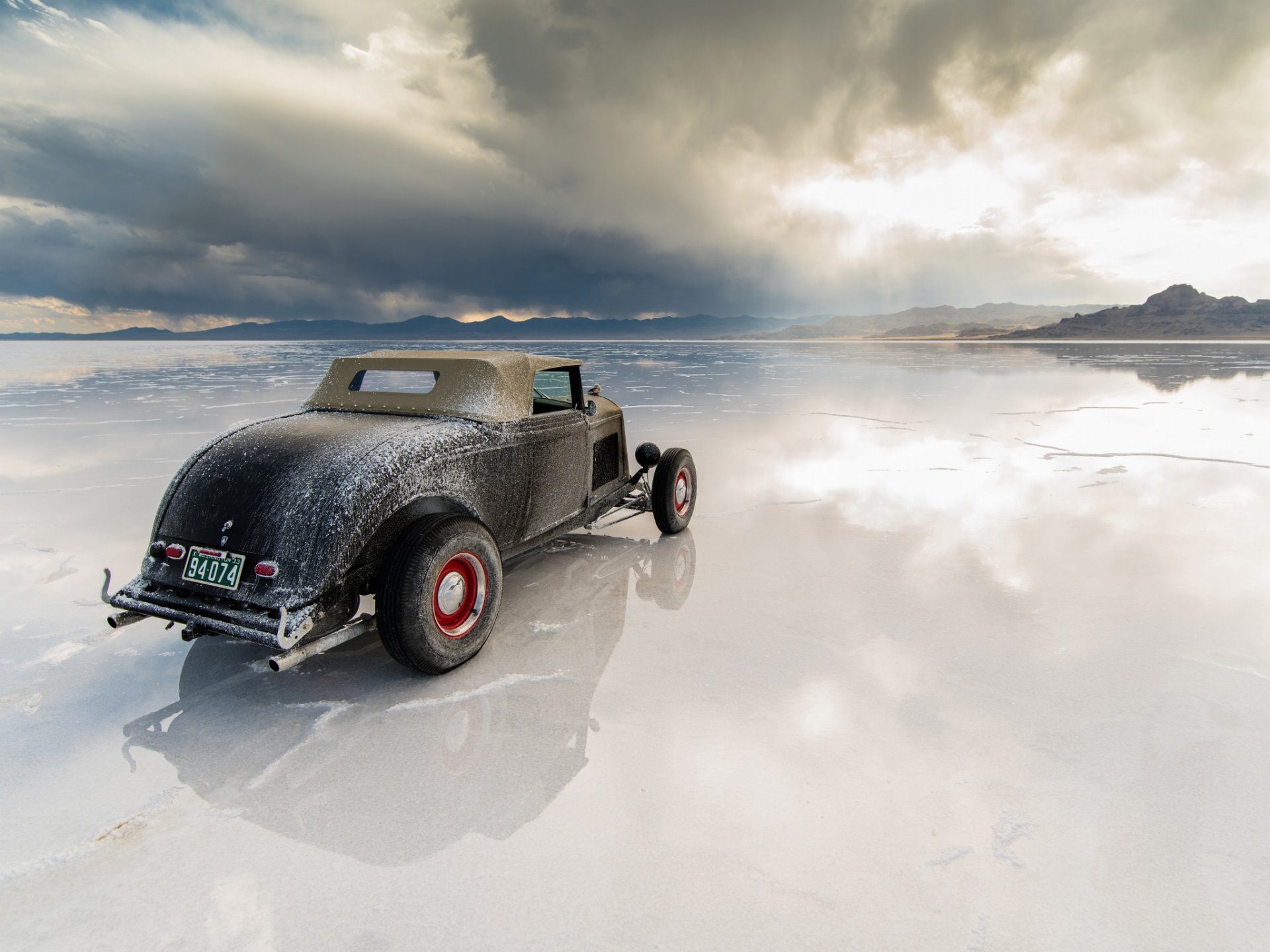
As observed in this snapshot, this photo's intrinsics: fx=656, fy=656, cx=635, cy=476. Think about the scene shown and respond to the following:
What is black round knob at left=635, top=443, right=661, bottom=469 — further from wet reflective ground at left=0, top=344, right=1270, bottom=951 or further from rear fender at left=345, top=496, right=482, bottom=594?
rear fender at left=345, top=496, right=482, bottom=594

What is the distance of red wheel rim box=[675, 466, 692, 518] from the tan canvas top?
1.79 meters

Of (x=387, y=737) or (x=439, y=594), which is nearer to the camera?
(x=387, y=737)

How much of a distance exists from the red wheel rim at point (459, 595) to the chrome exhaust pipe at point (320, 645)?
1.12 feet

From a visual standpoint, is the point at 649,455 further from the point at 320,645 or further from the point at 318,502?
the point at 320,645

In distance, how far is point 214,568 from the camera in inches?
128

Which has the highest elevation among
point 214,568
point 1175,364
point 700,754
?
point 1175,364

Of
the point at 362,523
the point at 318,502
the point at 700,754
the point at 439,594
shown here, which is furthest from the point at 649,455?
the point at 700,754

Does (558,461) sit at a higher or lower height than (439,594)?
higher

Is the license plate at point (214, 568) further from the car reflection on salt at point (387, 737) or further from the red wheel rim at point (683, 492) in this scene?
the red wheel rim at point (683, 492)

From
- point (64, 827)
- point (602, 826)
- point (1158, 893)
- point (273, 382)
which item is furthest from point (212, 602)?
point (273, 382)

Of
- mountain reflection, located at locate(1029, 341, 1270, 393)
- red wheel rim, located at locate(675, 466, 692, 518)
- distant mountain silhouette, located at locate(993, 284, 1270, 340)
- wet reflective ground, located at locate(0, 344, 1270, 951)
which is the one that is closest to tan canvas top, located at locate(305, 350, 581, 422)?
wet reflective ground, located at locate(0, 344, 1270, 951)

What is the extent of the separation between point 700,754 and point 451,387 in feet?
9.00

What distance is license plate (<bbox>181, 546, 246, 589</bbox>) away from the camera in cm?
320

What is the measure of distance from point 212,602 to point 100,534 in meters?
3.55
